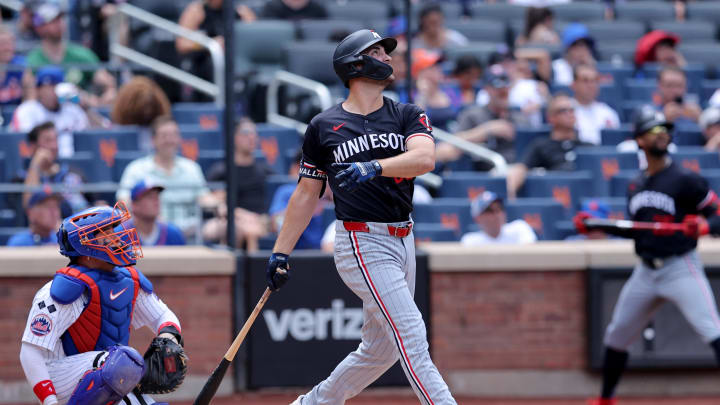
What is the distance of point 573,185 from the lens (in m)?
9.57

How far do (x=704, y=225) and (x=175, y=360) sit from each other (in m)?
3.86

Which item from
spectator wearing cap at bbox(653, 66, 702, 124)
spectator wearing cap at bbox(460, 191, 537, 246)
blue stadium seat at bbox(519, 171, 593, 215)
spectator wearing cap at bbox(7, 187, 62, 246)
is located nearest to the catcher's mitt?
spectator wearing cap at bbox(7, 187, 62, 246)

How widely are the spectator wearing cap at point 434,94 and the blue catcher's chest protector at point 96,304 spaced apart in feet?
18.8

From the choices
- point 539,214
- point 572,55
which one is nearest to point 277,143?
point 539,214

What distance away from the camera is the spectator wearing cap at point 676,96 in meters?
10.9

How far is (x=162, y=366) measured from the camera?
4.74m

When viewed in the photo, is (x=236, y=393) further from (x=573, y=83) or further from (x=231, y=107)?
(x=573, y=83)

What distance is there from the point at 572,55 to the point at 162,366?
7859 mm

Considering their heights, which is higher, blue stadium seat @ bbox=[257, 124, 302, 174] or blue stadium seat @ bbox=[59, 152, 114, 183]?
blue stadium seat @ bbox=[257, 124, 302, 174]

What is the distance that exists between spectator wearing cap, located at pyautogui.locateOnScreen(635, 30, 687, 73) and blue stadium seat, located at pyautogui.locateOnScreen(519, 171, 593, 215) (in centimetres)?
287

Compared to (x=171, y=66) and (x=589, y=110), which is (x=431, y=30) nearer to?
(x=589, y=110)

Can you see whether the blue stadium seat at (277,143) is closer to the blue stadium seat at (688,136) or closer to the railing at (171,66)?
the railing at (171,66)

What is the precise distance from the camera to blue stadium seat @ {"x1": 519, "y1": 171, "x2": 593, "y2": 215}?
31.3 ft

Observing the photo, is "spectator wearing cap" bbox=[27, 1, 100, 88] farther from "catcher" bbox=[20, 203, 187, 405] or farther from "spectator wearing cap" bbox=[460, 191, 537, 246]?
"catcher" bbox=[20, 203, 187, 405]
